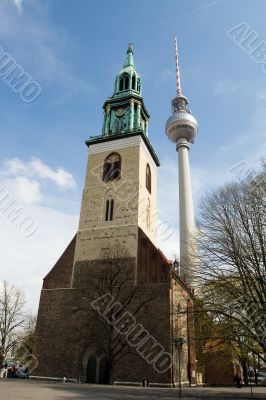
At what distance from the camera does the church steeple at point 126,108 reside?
37688 millimetres

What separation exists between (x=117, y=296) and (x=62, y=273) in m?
6.17

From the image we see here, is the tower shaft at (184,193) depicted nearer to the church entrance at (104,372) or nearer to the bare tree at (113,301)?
the bare tree at (113,301)

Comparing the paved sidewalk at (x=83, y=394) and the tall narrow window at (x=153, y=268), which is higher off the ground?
the tall narrow window at (x=153, y=268)

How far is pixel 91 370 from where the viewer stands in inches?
A: 985

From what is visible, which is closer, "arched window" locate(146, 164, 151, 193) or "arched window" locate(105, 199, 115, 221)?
"arched window" locate(105, 199, 115, 221)

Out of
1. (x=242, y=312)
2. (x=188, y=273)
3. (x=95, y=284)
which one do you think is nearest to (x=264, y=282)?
(x=242, y=312)

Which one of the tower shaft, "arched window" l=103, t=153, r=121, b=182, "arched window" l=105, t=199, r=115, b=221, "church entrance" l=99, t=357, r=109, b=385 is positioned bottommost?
"church entrance" l=99, t=357, r=109, b=385

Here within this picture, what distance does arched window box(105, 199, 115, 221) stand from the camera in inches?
1246

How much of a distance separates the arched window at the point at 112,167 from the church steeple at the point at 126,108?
9.67ft

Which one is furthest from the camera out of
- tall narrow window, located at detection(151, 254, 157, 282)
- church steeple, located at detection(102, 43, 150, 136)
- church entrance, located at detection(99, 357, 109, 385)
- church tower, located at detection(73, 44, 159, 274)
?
church steeple, located at detection(102, 43, 150, 136)

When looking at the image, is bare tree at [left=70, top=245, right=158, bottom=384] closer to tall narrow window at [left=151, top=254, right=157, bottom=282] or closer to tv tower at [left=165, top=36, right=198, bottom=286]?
tall narrow window at [left=151, top=254, right=157, bottom=282]

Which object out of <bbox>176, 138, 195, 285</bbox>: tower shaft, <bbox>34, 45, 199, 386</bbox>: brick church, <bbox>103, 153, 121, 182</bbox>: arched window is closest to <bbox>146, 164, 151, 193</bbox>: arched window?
<bbox>34, 45, 199, 386</bbox>: brick church

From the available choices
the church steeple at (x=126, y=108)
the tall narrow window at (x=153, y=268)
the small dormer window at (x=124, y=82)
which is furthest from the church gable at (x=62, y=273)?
the small dormer window at (x=124, y=82)

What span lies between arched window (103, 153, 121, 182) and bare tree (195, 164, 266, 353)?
59.3 feet
